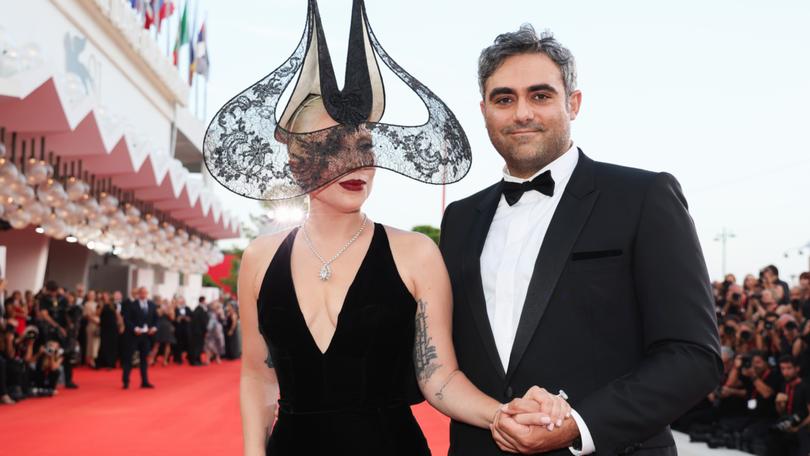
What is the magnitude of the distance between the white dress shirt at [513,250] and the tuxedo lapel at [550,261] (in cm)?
5

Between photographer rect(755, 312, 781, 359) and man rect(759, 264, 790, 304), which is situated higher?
man rect(759, 264, 790, 304)

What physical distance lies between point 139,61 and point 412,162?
1016 inches

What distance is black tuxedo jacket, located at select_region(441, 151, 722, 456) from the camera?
212 centimetres

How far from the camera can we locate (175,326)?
22078mm

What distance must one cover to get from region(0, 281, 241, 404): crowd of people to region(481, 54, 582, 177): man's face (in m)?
11.2

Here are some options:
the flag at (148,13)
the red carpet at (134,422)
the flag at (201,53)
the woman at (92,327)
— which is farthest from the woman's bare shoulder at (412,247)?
the flag at (201,53)

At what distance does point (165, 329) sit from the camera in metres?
20.3

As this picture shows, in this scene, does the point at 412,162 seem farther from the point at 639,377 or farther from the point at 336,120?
the point at 639,377

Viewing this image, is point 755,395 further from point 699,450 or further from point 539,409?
point 539,409

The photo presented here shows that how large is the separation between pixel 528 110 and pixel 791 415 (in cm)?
612

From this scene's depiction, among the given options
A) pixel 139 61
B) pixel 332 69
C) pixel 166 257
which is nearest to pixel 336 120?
pixel 332 69

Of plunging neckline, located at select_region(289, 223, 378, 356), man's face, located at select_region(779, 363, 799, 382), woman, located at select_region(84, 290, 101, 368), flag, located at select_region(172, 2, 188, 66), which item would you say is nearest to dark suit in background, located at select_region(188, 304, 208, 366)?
woman, located at select_region(84, 290, 101, 368)

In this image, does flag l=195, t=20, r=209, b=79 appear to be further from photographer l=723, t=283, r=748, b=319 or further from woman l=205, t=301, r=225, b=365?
photographer l=723, t=283, r=748, b=319

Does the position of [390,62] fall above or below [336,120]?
above
